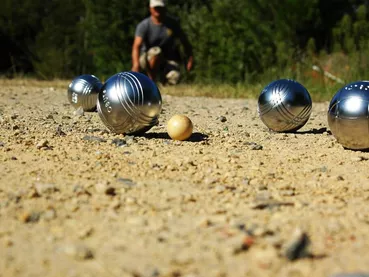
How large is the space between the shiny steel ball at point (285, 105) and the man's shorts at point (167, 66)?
7.24 metres

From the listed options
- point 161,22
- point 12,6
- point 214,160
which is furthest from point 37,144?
point 12,6

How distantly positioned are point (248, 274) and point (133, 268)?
0.51m

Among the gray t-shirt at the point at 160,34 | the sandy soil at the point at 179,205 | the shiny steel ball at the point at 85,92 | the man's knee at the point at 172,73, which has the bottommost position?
the sandy soil at the point at 179,205

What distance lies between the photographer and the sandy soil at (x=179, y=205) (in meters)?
2.88

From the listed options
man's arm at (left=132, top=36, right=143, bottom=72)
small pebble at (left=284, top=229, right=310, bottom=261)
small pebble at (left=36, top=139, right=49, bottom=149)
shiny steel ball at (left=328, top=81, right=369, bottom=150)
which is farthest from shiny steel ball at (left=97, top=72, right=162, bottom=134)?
man's arm at (left=132, top=36, right=143, bottom=72)

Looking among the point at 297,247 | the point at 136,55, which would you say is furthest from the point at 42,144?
the point at 136,55

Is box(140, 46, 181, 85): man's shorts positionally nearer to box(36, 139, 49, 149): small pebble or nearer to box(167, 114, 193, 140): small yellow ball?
box(167, 114, 193, 140): small yellow ball

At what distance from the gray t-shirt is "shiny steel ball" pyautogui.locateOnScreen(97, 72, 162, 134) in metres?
7.66

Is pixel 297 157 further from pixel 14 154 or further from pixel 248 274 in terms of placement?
pixel 248 274

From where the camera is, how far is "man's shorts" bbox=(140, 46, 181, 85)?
45.2ft

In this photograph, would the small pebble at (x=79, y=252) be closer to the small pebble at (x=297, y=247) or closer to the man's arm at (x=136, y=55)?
the small pebble at (x=297, y=247)

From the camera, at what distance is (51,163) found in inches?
189

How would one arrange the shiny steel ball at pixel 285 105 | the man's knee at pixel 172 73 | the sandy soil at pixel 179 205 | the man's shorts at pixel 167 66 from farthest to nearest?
the man's knee at pixel 172 73 → the man's shorts at pixel 167 66 → the shiny steel ball at pixel 285 105 → the sandy soil at pixel 179 205

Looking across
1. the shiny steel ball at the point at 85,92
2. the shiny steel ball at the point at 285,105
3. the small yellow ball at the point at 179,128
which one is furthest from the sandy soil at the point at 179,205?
the shiny steel ball at the point at 85,92
